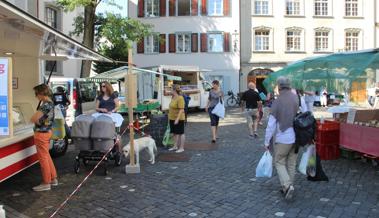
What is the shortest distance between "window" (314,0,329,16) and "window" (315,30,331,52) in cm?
153

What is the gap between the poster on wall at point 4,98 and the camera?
5.64 meters

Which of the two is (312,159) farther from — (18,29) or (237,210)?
(18,29)

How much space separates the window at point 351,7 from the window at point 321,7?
181cm

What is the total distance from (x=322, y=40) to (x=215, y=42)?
9.62 m

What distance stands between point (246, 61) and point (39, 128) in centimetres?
3170

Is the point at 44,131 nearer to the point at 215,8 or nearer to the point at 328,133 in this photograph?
the point at 328,133

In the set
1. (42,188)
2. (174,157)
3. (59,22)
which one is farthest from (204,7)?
(42,188)

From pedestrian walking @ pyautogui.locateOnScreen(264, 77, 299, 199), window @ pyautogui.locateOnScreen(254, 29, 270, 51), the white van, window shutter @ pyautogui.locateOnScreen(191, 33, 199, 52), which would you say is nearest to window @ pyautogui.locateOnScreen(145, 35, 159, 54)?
window shutter @ pyautogui.locateOnScreen(191, 33, 199, 52)

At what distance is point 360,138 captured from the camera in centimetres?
931

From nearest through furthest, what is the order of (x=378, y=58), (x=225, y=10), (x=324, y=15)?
(x=378, y=58) < (x=225, y=10) < (x=324, y=15)

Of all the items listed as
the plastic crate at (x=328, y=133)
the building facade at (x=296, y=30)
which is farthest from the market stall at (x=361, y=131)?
the building facade at (x=296, y=30)

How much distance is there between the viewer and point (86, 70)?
20781mm

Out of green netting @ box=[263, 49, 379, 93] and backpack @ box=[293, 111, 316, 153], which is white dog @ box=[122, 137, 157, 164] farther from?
green netting @ box=[263, 49, 379, 93]

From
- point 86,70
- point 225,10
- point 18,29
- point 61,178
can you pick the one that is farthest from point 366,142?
point 225,10
